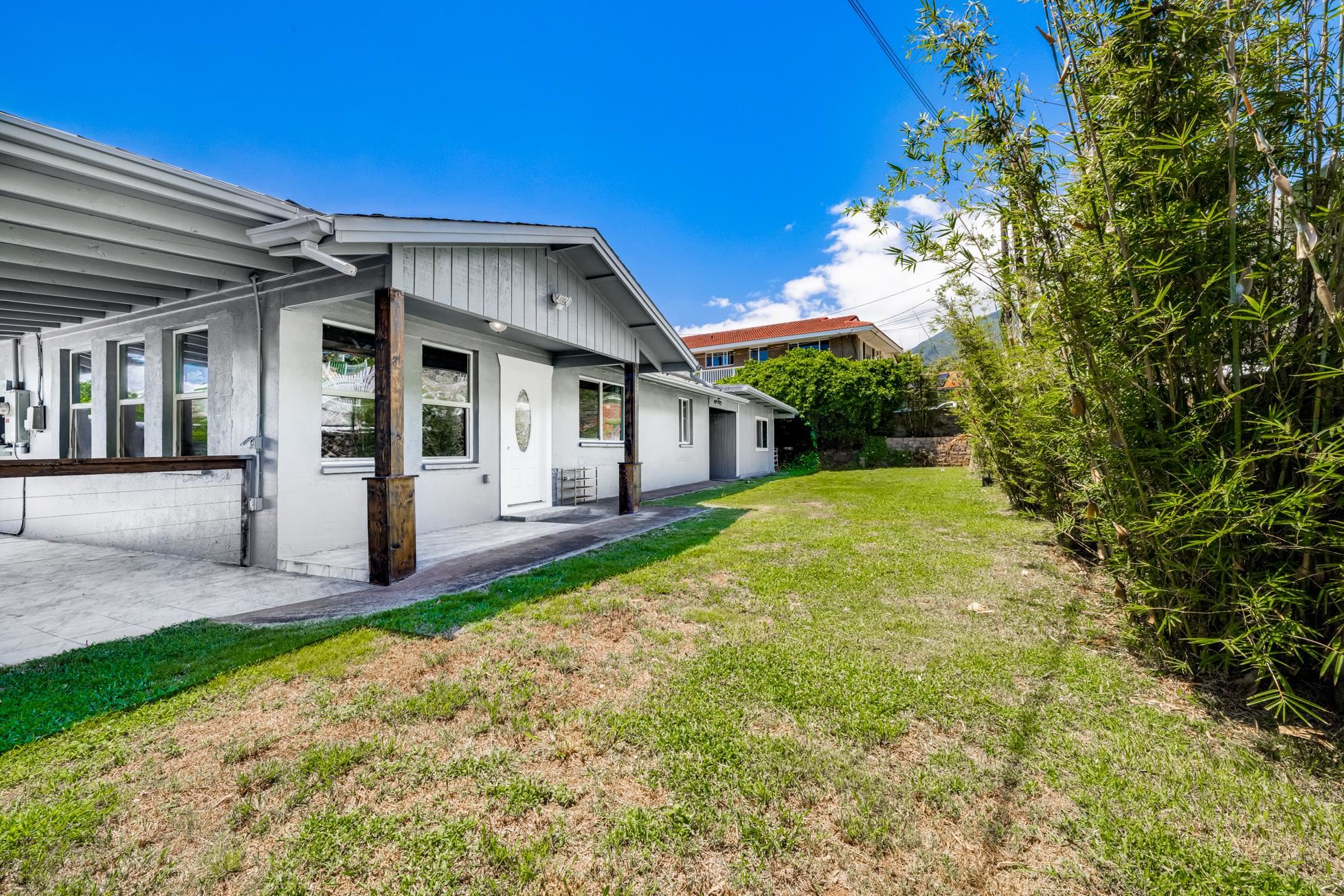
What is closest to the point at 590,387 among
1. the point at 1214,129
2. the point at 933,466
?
the point at 1214,129

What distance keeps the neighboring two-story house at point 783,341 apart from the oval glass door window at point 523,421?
59.9ft

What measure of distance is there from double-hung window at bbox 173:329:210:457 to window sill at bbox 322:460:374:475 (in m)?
1.56

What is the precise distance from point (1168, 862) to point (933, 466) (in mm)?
20105

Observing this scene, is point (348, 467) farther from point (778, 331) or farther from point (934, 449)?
point (778, 331)

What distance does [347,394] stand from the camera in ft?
19.5

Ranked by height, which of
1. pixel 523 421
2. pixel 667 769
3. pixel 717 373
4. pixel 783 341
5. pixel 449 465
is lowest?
pixel 667 769

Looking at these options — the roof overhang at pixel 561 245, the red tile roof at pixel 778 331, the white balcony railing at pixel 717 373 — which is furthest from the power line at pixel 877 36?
the red tile roof at pixel 778 331

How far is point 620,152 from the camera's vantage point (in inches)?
489

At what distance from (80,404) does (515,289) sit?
6520 millimetres

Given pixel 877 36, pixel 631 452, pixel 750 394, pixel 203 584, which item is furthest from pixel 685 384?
pixel 203 584

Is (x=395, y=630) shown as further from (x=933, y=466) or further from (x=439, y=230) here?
(x=933, y=466)

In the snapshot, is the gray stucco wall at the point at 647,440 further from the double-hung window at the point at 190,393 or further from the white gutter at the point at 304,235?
the white gutter at the point at 304,235

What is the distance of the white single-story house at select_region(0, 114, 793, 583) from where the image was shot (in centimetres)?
400

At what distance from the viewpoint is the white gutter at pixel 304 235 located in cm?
401
